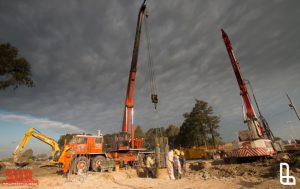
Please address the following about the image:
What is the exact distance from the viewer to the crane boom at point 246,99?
832 inches

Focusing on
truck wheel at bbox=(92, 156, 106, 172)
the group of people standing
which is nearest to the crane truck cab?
truck wheel at bbox=(92, 156, 106, 172)

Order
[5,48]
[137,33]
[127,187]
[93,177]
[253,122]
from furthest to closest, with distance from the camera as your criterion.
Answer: [137,33], [253,122], [5,48], [93,177], [127,187]

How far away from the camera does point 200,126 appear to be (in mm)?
58469

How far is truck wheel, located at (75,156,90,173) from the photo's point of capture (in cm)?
1784

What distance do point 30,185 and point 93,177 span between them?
161 inches

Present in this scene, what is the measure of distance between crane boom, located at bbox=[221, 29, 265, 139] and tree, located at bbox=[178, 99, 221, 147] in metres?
35.3

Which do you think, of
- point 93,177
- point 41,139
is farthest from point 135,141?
point 41,139

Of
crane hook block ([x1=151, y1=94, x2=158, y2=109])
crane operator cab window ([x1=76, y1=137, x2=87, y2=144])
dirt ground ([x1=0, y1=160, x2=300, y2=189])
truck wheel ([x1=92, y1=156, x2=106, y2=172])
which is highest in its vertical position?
crane hook block ([x1=151, y1=94, x2=158, y2=109])

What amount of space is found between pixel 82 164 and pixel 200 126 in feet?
148

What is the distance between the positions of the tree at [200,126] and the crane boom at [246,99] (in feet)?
116

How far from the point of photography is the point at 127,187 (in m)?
11.9

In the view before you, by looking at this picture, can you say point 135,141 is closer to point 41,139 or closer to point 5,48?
point 41,139

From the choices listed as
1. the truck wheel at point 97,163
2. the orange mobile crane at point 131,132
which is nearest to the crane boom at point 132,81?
the orange mobile crane at point 131,132

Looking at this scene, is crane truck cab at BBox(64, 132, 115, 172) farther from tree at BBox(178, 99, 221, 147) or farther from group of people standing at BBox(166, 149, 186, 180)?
tree at BBox(178, 99, 221, 147)
